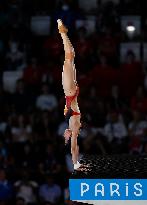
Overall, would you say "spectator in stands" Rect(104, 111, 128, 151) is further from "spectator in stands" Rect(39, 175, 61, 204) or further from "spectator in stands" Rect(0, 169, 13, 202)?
"spectator in stands" Rect(0, 169, 13, 202)

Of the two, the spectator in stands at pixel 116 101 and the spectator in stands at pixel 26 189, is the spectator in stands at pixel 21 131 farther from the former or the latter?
the spectator in stands at pixel 116 101

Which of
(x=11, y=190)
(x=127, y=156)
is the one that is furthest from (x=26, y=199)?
(x=127, y=156)

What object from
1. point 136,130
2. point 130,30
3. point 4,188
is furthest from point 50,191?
point 130,30

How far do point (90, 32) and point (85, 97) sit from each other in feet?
10.8

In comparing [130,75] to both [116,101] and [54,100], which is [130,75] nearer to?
[116,101]

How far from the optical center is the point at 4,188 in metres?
17.3

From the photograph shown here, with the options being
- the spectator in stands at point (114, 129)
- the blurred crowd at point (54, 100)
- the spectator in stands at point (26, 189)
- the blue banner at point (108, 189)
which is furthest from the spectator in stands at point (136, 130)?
the blue banner at point (108, 189)

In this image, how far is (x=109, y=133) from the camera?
18516mm

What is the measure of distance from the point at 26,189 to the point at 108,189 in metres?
7.82

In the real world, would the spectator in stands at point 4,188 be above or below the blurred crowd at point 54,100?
below

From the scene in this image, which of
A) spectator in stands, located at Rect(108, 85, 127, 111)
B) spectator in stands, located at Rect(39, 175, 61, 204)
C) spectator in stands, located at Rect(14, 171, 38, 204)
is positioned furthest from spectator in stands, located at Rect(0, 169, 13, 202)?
spectator in stands, located at Rect(108, 85, 127, 111)

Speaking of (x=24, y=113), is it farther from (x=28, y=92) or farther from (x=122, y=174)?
(x=122, y=174)

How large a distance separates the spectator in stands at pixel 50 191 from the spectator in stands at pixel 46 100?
2808mm

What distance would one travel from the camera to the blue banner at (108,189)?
9.56 m
